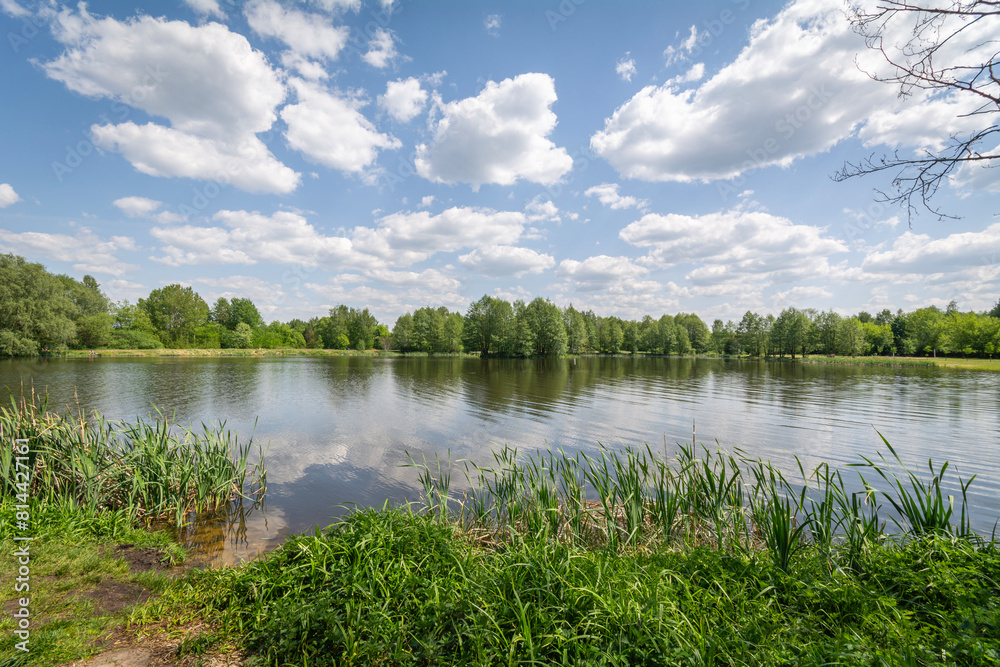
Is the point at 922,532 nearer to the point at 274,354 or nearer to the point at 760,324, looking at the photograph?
the point at 274,354

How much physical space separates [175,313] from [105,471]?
11170 centimetres

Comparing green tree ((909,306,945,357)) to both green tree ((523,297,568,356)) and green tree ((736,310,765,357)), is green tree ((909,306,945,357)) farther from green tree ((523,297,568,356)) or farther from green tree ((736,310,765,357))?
green tree ((523,297,568,356))

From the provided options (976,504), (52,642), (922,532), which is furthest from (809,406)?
(52,642)

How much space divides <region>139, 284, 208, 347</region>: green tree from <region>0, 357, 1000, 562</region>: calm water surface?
240 ft

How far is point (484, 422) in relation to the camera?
17734mm

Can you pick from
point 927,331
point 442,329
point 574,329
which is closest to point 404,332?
point 442,329

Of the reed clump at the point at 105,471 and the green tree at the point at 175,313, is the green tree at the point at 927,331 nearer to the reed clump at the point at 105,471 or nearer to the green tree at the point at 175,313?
the reed clump at the point at 105,471

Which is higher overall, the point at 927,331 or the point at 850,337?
the point at 927,331

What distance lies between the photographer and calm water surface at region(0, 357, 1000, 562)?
9750mm

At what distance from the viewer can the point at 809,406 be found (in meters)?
22.7

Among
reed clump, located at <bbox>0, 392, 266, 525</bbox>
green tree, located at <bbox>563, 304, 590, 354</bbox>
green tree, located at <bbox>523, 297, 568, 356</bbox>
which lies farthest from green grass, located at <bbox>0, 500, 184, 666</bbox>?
green tree, located at <bbox>563, 304, 590, 354</bbox>

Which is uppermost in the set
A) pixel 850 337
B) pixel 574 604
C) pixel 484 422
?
pixel 850 337

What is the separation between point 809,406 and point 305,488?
26861 millimetres

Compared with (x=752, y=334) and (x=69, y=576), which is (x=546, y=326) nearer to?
(x=752, y=334)
